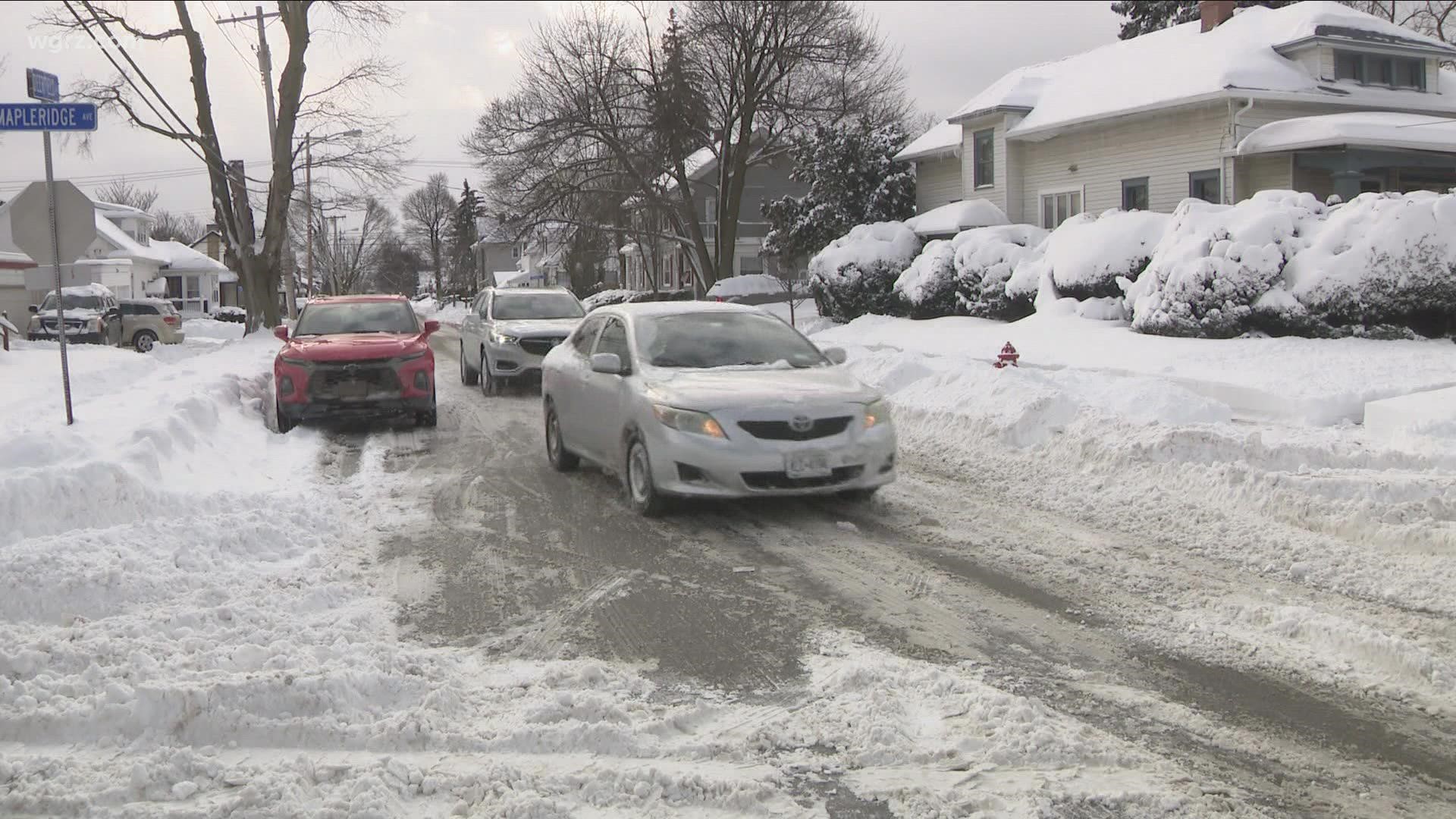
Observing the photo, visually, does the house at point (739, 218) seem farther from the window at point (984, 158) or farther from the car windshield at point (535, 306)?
the car windshield at point (535, 306)

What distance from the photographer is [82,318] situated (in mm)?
29859

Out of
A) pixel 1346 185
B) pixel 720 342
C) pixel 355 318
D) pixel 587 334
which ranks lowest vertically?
pixel 720 342

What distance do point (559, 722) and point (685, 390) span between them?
379 centimetres

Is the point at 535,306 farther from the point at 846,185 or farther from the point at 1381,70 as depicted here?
the point at 1381,70

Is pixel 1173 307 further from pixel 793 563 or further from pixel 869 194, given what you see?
pixel 869 194

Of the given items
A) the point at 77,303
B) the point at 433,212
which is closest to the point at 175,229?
the point at 433,212

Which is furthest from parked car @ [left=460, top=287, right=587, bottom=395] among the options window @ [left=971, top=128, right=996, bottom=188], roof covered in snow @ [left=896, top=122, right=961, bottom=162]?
roof covered in snow @ [left=896, top=122, right=961, bottom=162]

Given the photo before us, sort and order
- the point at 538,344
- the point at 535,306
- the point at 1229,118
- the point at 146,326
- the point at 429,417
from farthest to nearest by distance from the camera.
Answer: the point at 146,326 → the point at 1229,118 → the point at 535,306 → the point at 538,344 → the point at 429,417

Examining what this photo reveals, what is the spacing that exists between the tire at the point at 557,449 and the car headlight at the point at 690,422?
230cm

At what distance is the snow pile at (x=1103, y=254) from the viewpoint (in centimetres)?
1789

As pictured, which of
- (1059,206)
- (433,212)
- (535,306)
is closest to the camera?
(535,306)

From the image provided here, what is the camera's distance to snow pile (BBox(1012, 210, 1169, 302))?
17.9 metres

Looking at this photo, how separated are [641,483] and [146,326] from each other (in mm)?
28929

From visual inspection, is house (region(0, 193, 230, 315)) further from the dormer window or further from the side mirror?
the dormer window
